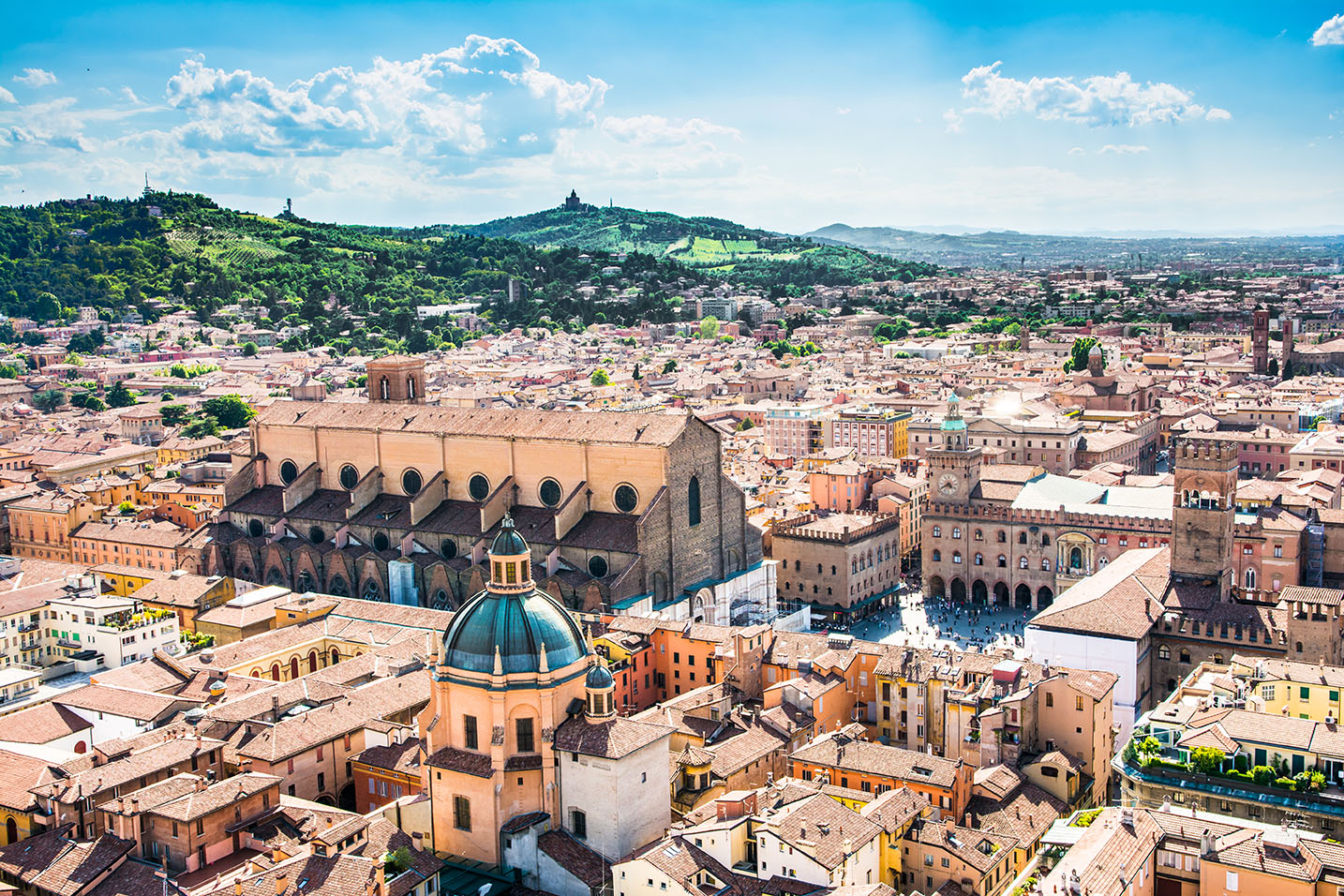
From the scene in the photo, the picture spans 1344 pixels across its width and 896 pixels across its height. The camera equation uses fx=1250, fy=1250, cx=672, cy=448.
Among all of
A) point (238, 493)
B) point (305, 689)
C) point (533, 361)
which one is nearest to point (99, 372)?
point (533, 361)

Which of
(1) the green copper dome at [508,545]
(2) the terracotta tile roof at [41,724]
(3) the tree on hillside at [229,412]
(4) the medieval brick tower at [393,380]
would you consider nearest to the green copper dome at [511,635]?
(1) the green copper dome at [508,545]

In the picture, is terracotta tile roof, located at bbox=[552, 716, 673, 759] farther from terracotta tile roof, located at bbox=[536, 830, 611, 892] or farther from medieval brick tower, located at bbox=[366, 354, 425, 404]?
medieval brick tower, located at bbox=[366, 354, 425, 404]

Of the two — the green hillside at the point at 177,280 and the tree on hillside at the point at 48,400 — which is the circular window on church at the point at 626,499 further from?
the green hillside at the point at 177,280

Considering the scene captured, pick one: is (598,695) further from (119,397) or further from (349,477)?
(119,397)

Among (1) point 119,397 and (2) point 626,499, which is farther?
(1) point 119,397

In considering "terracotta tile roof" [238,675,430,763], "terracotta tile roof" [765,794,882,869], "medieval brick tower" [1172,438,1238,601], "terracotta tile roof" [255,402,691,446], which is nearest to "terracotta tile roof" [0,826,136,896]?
"terracotta tile roof" [238,675,430,763]

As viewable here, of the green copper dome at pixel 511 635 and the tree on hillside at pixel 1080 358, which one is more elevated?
the green copper dome at pixel 511 635


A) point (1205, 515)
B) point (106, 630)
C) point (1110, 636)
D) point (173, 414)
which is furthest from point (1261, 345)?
point (106, 630)
